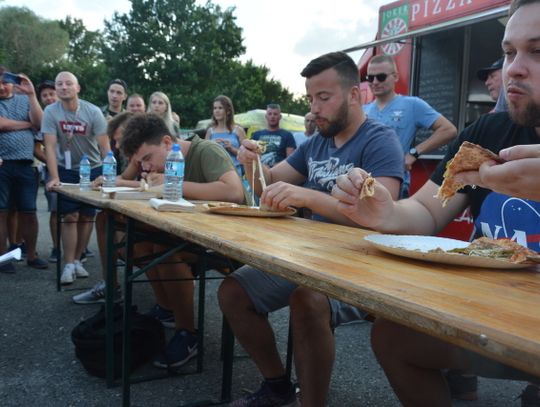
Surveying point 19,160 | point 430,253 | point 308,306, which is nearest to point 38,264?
point 19,160

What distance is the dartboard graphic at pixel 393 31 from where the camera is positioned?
17.6ft

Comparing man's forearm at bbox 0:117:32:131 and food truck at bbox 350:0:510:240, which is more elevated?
food truck at bbox 350:0:510:240

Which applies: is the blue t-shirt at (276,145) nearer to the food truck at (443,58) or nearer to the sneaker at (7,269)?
the food truck at (443,58)

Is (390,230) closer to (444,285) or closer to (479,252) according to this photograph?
(479,252)

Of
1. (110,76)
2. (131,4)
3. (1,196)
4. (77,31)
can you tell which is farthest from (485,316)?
(77,31)

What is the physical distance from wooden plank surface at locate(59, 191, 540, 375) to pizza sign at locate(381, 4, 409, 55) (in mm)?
4450

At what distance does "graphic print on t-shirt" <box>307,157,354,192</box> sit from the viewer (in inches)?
90.1

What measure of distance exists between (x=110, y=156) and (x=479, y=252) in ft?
10.6

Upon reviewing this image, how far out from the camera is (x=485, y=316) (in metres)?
0.68

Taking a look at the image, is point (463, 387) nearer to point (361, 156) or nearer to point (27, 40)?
point (361, 156)

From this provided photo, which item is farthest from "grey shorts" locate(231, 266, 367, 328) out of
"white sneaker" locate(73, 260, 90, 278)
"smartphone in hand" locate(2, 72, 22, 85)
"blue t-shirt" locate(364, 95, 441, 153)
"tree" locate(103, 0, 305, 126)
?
"tree" locate(103, 0, 305, 126)

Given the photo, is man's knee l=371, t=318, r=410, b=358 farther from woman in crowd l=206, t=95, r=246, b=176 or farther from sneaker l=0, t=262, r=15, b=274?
woman in crowd l=206, t=95, r=246, b=176

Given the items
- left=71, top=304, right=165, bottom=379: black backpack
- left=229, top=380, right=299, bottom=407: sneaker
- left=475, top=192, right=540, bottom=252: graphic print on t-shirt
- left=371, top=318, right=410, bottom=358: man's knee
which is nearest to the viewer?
left=371, top=318, right=410, bottom=358: man's knee

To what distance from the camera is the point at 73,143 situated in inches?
184
